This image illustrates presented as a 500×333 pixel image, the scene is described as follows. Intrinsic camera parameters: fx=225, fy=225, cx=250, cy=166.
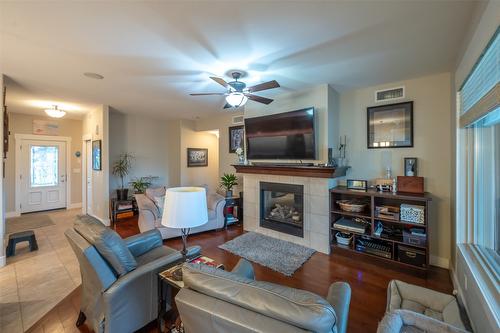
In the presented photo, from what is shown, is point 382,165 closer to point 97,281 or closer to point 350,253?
point 350,253

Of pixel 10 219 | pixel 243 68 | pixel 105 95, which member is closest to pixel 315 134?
pixel 243 68

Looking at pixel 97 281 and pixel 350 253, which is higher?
pixel 97 281

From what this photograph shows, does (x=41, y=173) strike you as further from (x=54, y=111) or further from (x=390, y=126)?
(x=390, y=126)

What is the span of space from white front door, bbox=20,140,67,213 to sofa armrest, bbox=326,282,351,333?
7.69 m

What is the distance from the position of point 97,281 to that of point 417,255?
11.4ft

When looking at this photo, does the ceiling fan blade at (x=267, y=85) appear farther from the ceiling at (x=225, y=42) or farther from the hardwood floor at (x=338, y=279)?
the hardwood floor at (x=338, y=279)

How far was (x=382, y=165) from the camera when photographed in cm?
349

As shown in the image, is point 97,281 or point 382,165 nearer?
point 97,281

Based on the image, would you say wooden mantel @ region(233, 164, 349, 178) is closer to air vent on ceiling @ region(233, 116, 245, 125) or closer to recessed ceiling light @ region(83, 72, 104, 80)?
air vent on ceiling @ region(233, 116, 245, 125)

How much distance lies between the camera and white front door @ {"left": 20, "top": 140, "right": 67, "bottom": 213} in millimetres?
5855

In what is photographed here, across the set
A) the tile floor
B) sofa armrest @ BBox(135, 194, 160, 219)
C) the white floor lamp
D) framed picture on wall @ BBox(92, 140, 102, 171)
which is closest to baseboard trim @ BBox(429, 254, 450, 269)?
the white floor lamp

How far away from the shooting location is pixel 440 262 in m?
3.07

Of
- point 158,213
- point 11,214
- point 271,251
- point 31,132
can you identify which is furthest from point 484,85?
point 11,214

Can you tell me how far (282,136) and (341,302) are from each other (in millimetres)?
2944
